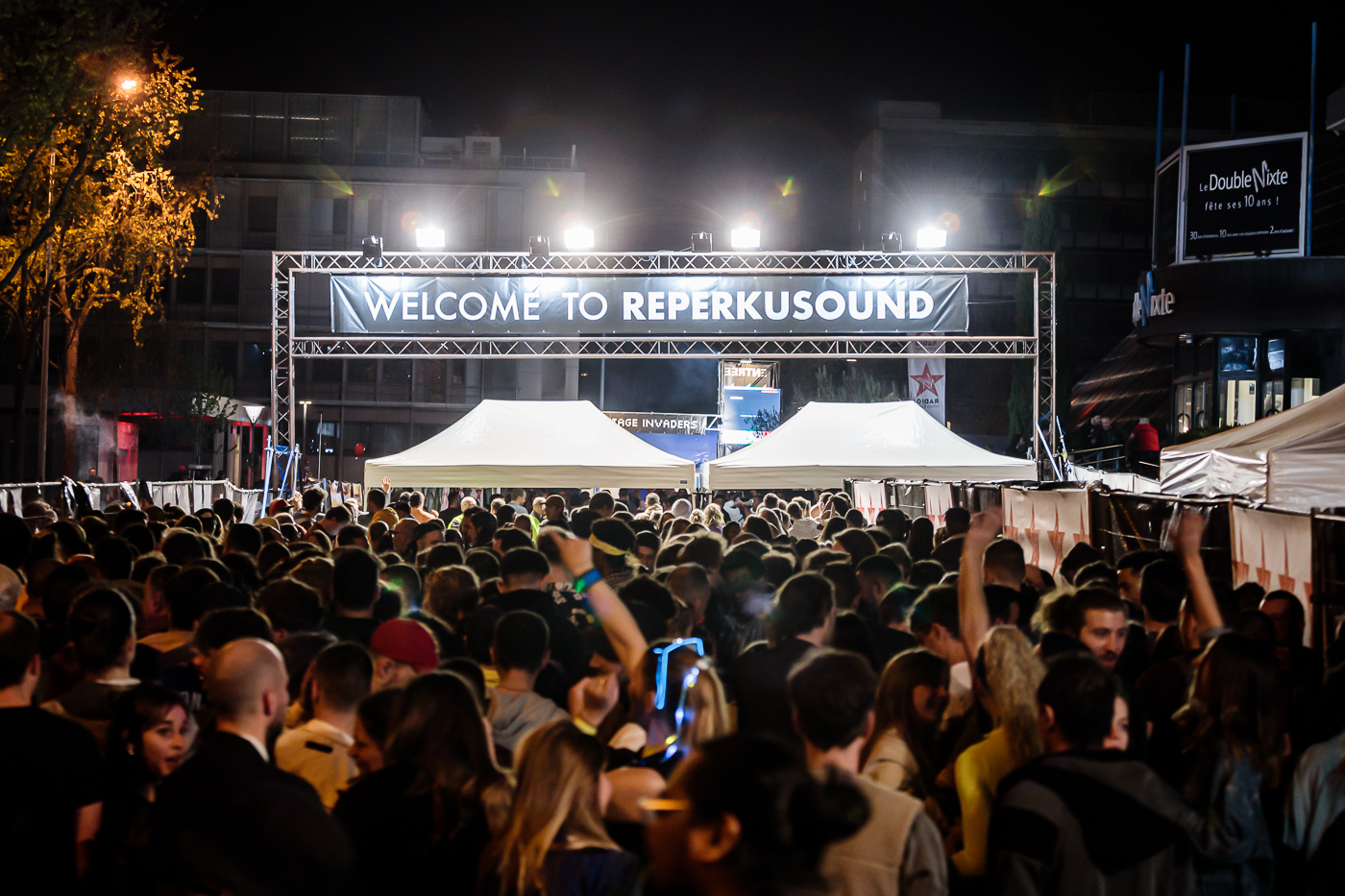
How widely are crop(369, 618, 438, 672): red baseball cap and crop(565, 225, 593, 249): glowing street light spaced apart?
1767 cm

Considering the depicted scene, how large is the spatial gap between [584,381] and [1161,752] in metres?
62.8

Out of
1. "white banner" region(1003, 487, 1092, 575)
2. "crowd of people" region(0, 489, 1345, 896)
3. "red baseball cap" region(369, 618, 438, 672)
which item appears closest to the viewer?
"crowd of people" region(0, 489, 1345, 896)

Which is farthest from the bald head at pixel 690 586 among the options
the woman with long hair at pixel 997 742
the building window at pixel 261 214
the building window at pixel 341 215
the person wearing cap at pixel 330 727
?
the building window at pixel 261 214

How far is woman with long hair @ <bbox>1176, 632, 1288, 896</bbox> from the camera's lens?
360 cm

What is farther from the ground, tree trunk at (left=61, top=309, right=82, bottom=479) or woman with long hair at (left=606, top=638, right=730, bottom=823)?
tree trunk at (left=61, top=309, right=82, bottom=479)

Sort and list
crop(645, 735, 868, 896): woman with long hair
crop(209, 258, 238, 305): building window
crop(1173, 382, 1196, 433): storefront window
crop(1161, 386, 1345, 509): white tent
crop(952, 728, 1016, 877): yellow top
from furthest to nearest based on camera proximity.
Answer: crop(209, 258, 238, 305): building window → crop(1173, 382, 1196, 433): storefront window → crop(1161, 386, 1345, 509): white tent → crop(952, 728, 1016, 877): yellow top → crop(645, 735, 868, 896): woman with long hair

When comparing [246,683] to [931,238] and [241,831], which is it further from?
[931,238]

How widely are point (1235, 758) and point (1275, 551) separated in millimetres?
4194

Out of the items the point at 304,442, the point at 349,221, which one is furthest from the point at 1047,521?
the point at 349,221

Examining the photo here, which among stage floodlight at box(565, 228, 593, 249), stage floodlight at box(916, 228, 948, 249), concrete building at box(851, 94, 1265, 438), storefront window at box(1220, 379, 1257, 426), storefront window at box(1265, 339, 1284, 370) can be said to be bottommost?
storefront window at box(1220, 379, 1257, 426)

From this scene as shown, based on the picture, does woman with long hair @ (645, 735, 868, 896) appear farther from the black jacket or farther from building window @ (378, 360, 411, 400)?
building window @ (378, 360, 411, 400)

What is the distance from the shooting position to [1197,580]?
513cm

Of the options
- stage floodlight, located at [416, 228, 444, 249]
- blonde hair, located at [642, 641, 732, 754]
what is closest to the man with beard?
blonde hair, located at [642, 641, 732, 754]

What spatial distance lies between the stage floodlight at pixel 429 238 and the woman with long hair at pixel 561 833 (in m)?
20.2
